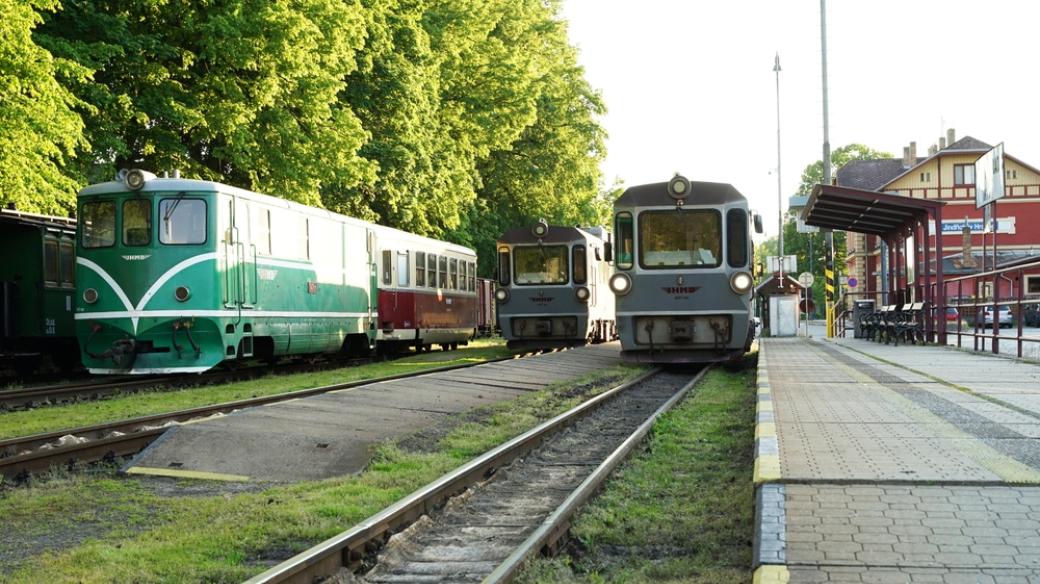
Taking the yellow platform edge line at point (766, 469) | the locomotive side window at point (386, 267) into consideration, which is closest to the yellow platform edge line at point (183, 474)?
the yellow platform edge line at point (766, 469)

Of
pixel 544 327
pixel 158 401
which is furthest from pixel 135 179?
pixel 544 327

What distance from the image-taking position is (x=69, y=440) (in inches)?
408

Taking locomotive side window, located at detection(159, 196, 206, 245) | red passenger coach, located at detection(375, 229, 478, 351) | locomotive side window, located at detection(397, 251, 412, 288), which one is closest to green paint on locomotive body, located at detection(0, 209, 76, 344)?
locomotive side window, located at detection(159, 196, 206, 245)

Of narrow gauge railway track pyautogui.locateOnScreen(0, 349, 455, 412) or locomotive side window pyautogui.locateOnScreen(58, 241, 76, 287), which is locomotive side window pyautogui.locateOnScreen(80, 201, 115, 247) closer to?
narrow gauge railway track pyautogui.locateOnScreen(0, 349, 455, 412)

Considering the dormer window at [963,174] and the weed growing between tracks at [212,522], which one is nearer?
the weed growing between tracks at [212,522]

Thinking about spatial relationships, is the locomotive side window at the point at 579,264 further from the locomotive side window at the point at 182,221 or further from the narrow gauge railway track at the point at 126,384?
the locomotive side window at the point at 182,221

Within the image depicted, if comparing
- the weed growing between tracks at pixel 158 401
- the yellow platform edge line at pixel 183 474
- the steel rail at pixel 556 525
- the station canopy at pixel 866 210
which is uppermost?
the station canopy at pixel 866 210

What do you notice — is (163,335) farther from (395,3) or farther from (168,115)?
(395,3)

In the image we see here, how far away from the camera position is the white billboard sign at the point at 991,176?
2155 centimetres

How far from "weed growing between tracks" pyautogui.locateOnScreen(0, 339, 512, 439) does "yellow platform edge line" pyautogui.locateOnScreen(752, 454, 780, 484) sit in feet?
24.4

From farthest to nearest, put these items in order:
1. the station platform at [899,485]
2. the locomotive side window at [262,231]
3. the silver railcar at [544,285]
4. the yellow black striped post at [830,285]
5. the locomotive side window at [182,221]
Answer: the yellow black striped post at [830,285]
the silver railcar at [544,285]
the locomotive side window at [262,231]
the locomotive side window at [182,221]
the station platform at [899,485]

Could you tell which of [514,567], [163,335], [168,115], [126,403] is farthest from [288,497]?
[168,115]

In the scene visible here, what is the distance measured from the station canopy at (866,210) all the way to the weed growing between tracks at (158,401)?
8607 millimetres

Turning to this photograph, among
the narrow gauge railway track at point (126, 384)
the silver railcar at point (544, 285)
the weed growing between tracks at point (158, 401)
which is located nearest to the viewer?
the weed growing between tracks at point (158, 401)
